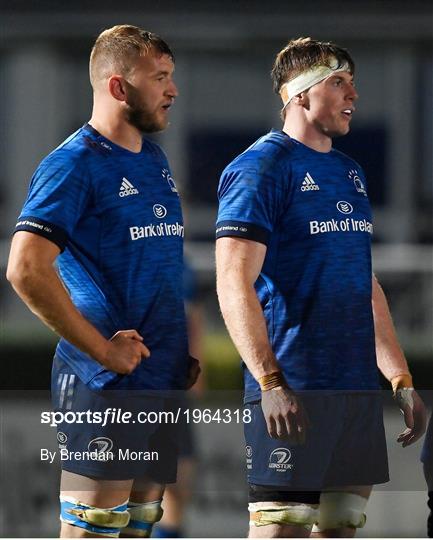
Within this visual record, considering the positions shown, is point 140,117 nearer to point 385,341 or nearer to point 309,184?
point 309,184

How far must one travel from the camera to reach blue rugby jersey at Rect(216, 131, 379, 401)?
3.43 meters

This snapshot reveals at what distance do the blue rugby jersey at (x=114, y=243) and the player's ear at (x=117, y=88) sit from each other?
→ 12 cm

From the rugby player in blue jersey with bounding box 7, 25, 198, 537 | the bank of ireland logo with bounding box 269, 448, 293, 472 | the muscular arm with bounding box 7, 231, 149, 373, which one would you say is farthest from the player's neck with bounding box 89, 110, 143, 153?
the bank of ireland logo with bounding box 269, 448, 293, 472

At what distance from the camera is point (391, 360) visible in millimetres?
3689

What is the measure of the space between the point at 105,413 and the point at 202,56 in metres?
2.67

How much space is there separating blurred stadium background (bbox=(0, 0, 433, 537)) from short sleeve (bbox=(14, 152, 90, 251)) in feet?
2.74

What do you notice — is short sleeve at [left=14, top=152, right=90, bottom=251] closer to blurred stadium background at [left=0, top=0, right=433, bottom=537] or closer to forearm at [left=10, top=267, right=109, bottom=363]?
forearm at [left=10, top=267, right=109, bottom=363]

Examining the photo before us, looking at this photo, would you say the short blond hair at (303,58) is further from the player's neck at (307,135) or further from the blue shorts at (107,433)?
the blue shorts at (107,433)

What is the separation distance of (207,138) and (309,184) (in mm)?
1917

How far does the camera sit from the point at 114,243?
3.35 meters

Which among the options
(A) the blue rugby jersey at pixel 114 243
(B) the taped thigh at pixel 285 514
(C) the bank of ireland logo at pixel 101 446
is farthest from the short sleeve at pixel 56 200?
(B) the taped thigh at pixel 285 514

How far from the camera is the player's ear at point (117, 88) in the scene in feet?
11.4

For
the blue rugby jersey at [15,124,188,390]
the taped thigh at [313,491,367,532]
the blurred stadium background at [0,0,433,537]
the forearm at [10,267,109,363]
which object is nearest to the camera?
the forearm at [10,267,109,363]

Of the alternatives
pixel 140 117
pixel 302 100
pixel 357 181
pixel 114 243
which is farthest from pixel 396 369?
pixel 140 117
